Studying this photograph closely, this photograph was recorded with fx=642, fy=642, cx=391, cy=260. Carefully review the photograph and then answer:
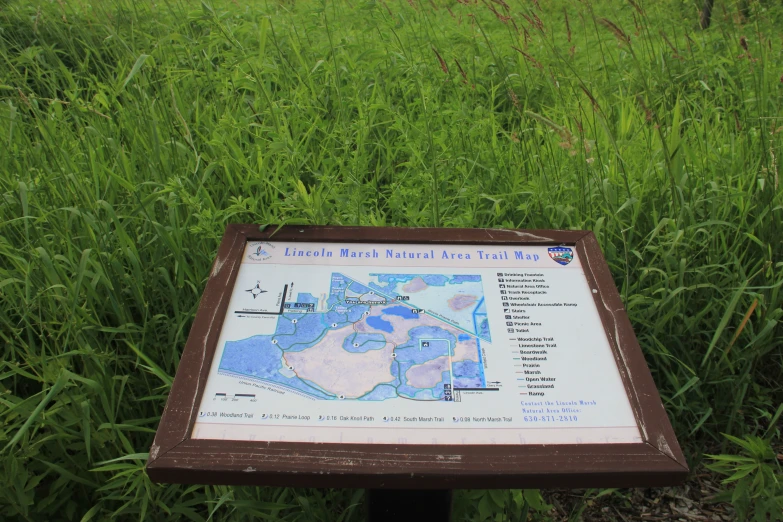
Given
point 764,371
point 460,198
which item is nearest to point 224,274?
point 460,198

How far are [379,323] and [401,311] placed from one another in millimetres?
67

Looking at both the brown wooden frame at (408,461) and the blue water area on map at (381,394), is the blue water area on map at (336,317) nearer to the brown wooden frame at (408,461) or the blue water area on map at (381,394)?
the blue water area on map at (381,394)

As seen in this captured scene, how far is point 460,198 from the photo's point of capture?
8.54 ft

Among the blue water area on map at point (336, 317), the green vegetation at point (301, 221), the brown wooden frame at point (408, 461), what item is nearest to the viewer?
the brown wooden frame at point (408, 461)

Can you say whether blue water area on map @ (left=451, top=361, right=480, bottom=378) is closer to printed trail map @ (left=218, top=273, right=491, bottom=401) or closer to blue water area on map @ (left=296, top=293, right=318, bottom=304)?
printed trail map @ (left=218, top=273, right=491, bottom=401)

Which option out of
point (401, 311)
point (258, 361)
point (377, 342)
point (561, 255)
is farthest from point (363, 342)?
point (561, 255)

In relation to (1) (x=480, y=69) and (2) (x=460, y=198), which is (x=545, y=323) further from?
(1) (x=480, y=69)

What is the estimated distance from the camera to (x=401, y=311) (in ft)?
5.10

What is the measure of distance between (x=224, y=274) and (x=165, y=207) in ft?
3.37

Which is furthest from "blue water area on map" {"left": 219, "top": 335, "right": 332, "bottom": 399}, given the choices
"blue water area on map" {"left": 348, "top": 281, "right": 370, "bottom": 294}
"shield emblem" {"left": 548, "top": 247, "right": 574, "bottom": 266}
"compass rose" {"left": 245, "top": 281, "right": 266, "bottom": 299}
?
"shield emblem" {"left": 548, "top": 247, "right": 574, "bottom": 266}

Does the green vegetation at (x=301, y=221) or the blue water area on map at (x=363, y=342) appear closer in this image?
the blue water area on map at (x=363, y=342)

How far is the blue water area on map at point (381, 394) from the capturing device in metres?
1.35

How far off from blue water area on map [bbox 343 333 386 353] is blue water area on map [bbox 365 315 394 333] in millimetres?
26

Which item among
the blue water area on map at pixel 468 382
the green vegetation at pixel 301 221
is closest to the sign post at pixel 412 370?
the blue water area on map at pixel 468 382
